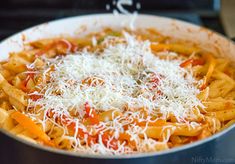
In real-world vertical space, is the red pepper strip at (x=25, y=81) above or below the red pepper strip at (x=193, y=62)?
Result: above

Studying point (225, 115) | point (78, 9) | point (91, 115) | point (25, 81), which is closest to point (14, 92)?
point (25, 81)

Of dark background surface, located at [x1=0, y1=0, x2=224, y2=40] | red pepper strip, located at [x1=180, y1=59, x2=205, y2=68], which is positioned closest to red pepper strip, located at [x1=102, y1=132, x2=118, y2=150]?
red pepper strip, located at [x1=180, y1=59, x2=205, y2=68]

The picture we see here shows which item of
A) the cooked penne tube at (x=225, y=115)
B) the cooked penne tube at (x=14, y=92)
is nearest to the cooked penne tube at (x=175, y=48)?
the cooked penne tube at (x=225, y=115)

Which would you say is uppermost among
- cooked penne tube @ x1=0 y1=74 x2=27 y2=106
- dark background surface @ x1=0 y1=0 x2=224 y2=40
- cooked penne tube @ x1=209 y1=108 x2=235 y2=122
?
dark background surface @ x1=0 y1=0 x2=224 y2=40

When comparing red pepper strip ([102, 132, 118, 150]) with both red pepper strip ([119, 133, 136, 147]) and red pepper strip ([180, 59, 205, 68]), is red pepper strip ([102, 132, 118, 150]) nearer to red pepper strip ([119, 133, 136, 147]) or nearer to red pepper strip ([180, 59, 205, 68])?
red pepper strip ([119, 133, 136, 147])

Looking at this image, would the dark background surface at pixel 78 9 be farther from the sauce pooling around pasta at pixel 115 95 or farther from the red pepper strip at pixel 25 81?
the red pepper strip at pixel 25 81

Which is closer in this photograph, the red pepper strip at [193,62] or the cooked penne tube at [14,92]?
the cooked penne tube at [14,92]

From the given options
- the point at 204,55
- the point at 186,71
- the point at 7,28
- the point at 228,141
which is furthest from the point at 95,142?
the point at 7,28

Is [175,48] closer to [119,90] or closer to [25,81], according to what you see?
[119,90]

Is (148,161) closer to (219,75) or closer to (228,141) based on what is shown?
(228,141)
